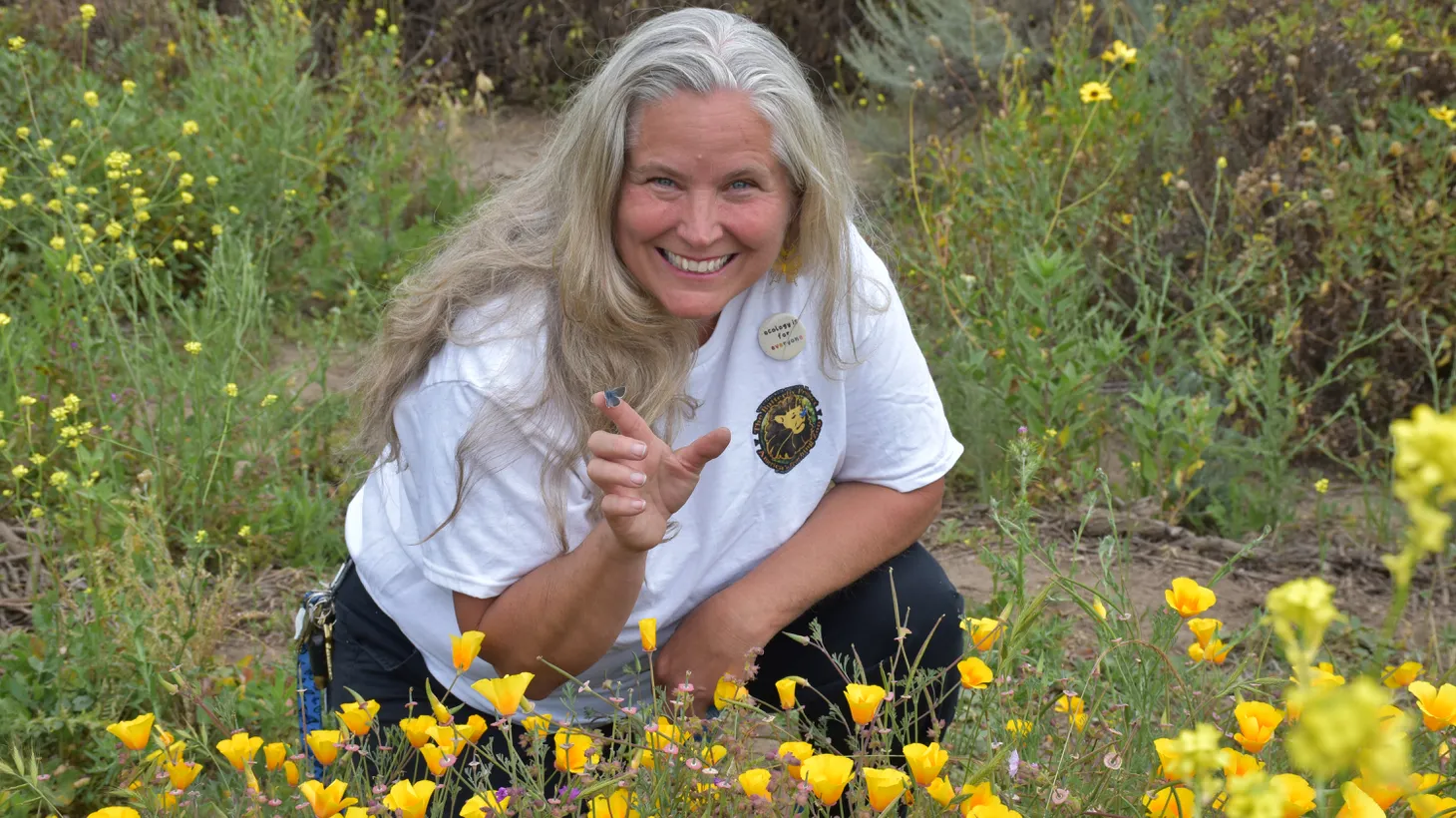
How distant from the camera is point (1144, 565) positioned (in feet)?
10.1

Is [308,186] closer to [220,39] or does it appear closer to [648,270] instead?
[220,39]

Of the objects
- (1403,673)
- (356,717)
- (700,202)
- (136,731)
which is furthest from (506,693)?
(1403,673)

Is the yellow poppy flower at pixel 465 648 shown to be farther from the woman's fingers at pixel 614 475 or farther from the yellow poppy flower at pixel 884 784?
the yellow poppy flower at pixel 884 784

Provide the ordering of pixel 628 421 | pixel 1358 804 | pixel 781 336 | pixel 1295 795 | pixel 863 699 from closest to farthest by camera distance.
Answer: pixel 1358 804
pixel 1295 795
pixel 863 699
pixel 628 421
pixel 781 336

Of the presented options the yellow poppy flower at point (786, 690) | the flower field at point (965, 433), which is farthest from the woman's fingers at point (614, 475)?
the yellow poppy flower at point (786, 690)

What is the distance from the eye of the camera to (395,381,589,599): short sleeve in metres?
1.84

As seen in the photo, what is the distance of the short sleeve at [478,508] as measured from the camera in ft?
6.04

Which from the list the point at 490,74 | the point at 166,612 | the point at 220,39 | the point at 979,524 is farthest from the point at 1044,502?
the point at 490,74

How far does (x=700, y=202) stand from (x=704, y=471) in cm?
42

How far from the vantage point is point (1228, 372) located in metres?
3.50

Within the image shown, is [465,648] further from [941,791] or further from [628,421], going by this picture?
[941,791]

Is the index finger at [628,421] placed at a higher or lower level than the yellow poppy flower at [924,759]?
higher

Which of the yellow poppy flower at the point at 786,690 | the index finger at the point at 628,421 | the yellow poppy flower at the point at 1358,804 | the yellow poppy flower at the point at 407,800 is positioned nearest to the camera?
the yellow poppy flower at the point at 1358,804

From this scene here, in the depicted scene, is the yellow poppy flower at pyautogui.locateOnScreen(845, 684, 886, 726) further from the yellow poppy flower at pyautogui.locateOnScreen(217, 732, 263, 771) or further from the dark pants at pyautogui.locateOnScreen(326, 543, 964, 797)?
the dark pants at pyautogui.locateOnScreen(326, 543, 964, 797)
